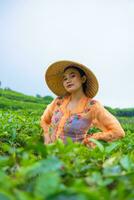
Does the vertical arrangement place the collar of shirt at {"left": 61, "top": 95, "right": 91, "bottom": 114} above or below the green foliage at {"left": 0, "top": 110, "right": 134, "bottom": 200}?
above

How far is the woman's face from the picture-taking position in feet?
14.4

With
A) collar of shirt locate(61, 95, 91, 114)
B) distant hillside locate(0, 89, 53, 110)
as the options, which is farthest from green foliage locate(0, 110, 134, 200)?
distant hillside locate(0, 89, 53, 110)

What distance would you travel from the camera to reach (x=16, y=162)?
1440mm

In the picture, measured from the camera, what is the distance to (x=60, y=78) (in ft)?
15.5

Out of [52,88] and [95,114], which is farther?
[52,88]

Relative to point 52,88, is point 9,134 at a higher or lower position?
lower

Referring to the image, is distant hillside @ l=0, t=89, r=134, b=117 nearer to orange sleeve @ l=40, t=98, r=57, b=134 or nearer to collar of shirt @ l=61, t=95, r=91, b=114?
orange sleeve @ l=40, t=98, r=57, b=134

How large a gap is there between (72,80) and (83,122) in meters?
0.38

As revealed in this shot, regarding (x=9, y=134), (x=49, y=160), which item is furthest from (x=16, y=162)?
(x=9, y=134)

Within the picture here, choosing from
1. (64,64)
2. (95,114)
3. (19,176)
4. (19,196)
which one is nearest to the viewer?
(19,196)

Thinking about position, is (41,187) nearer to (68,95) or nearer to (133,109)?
(68,95)

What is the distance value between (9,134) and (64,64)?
0.77 metres

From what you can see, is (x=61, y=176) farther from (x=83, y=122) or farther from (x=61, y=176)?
(x=83, y=122)

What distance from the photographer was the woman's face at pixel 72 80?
→ 4.38 metres
